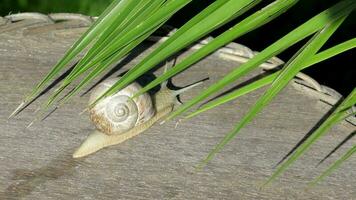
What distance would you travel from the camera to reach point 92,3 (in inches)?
63.7

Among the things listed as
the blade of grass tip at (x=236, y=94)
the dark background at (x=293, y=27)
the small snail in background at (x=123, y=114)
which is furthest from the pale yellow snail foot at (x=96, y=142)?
the dark background at (x=293, y=27)

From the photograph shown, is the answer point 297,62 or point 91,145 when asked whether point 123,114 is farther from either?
point 297,62

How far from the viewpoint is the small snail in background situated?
109 cm

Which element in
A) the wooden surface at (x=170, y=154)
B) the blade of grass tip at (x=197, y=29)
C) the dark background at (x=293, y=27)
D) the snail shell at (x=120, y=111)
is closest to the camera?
the blade of grass tip at (x=197, y=29)

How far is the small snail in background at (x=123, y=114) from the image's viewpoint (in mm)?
1090

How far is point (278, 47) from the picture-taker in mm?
674

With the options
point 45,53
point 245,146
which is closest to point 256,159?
point 245,146

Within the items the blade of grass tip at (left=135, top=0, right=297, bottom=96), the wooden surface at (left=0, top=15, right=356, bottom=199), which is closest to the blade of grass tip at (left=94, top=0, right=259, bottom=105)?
the blade of grass tip at (left=135, top=0, right=297, bottom=96)

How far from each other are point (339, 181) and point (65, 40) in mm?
569

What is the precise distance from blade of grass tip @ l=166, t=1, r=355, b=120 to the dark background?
90 cm

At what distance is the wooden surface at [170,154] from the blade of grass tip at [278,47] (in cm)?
37

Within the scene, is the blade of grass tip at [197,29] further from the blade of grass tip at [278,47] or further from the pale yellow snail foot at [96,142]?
the pale yellow snail foot at [96,142]

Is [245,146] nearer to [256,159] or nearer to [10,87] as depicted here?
[256,159]

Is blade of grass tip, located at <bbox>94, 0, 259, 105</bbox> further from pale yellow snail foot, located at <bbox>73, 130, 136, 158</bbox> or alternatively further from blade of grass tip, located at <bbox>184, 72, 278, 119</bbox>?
pale yellow snail foot, located at <bbox>73, 130, 136, 158</bbox>
